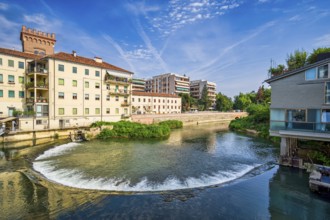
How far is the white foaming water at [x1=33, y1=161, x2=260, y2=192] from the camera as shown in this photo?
13.5 m

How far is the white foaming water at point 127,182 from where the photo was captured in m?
13.5

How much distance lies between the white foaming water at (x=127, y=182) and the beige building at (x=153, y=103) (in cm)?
4700

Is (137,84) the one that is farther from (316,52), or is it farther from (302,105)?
(302,105)

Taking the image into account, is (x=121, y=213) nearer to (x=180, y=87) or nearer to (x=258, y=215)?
(x=258, y=215)

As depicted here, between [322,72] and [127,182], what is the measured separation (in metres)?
18.0

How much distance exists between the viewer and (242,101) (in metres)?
107

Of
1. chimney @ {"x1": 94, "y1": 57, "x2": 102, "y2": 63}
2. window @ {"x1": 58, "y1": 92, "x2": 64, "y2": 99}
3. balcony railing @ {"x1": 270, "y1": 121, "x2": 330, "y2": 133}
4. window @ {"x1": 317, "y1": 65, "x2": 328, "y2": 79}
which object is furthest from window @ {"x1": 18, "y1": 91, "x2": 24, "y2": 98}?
window @ {"x1": 317, "y1": 65, "x2": 328, "y2": 79}

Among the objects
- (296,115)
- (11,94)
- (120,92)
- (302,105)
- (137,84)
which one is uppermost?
(137,84)

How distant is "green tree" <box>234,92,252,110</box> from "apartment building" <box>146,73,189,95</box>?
32057 mm

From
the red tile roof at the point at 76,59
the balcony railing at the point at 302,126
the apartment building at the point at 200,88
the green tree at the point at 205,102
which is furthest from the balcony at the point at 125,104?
the apartment building at the point at 200,88

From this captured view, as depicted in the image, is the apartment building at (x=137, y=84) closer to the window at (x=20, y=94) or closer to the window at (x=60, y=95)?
the window at (x=60, y=95)

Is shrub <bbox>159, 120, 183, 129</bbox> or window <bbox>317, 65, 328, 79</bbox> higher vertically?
window <bbox>317, 65, 328, 79</bbox>

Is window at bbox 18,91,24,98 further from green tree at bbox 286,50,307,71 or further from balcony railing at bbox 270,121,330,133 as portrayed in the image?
green tree at bbox 286,50,307,71

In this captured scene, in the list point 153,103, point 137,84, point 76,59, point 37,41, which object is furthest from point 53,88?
point 137,84
